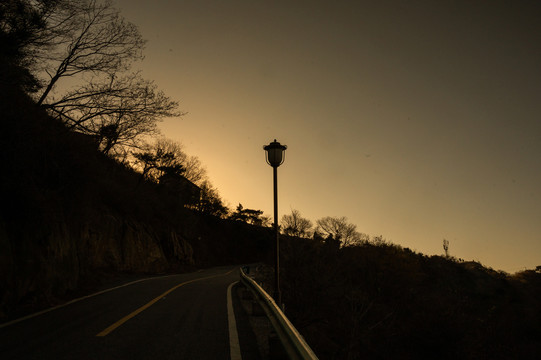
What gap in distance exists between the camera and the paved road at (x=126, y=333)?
422 cm

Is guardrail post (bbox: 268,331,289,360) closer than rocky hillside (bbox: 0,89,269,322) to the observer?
Yes

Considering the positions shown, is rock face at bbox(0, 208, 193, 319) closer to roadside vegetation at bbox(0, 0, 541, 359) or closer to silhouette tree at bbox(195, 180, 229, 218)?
roadside vegetation at bbox(0, 0, 541, 359)

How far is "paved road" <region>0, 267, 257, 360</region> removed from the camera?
4.22m

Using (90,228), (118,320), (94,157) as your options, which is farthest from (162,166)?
(118,320)

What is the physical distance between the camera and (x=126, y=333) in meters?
5.16

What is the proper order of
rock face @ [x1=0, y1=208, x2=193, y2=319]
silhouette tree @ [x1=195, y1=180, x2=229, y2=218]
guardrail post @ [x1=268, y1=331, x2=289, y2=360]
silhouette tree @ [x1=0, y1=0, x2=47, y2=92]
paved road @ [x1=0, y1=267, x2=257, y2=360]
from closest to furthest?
1. guardrail post @ [x1=268, y1=331, x2=289, y2=360]
2. paved road @ [x1=0, y1=267, x2=257, y2=360]
3. rock face @ [x1=0, y1=208, x2=193, y2=319]
4. silhouette tree @ [x1=0, y1=0, x2=47, y2=92]
5. silhouette tree @ [x1=195, y1=180, x2=229, y2=218]

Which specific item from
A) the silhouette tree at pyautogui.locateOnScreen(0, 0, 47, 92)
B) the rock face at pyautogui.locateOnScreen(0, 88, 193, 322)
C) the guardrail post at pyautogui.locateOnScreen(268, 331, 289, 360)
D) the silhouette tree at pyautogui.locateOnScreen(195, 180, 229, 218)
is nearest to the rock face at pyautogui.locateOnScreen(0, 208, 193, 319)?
the rock face at pyautogui.locateOnScreen(0, 88, 193, 322)

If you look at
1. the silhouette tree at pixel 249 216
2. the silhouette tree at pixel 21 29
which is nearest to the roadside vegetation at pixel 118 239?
the silhouette tree at pixel 21 29

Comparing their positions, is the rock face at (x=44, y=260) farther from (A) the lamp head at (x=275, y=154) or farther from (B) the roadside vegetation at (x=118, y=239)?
(A) the lamp head at (x=275, y=154)

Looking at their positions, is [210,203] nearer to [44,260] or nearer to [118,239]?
[118,239]

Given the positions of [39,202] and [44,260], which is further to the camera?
[44,260]

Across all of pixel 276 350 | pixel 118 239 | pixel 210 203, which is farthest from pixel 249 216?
pixel 276 350

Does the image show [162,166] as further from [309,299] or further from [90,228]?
[309,299]

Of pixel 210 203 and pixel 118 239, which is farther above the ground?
pixel 210 203
